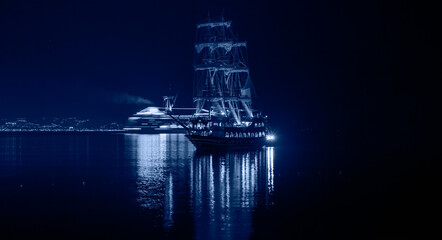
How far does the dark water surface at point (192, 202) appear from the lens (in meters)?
25.4

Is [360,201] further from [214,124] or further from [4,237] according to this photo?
[214,124]

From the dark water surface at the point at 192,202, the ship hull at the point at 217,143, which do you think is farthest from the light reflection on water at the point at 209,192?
the ship hull at the point at 217,143

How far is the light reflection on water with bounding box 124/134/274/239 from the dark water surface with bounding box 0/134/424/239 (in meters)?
0.06

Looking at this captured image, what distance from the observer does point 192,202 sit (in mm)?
32688

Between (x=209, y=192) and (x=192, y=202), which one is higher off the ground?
(x=209, y=192)

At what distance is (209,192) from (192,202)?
4290mm

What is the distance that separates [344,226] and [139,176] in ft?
81.4

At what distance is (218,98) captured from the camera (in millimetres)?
89562

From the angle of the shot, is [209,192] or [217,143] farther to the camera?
[217,143]

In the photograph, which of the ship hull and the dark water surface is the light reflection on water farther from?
the ship hull

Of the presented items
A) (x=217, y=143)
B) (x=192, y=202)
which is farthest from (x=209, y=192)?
(x=217, y=143)

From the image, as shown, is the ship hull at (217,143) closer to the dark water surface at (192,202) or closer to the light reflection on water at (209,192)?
the light reflection on water at (209,192)

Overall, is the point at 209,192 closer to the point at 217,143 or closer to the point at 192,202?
the point at 192,202

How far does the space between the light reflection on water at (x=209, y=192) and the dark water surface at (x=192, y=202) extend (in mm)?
61
